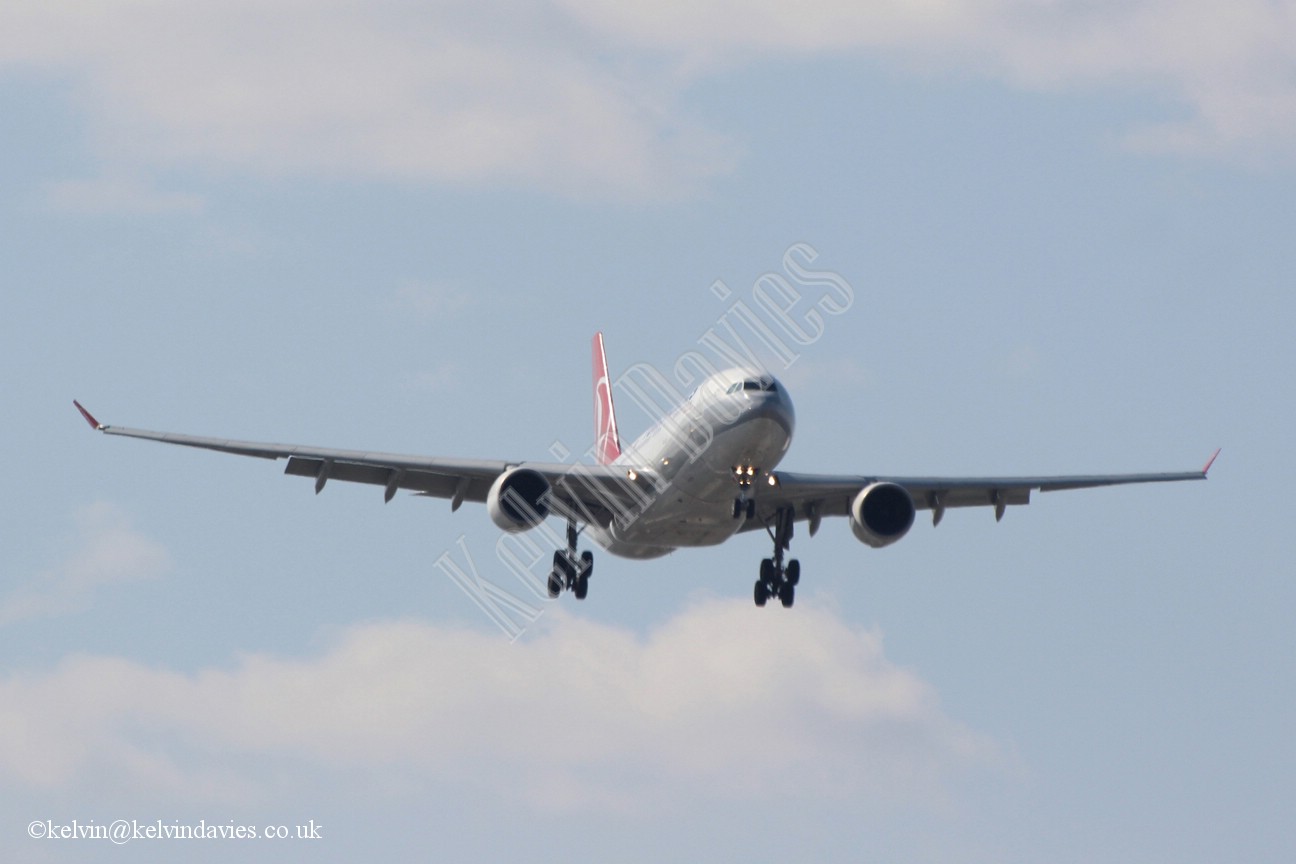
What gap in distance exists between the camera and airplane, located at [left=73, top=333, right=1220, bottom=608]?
4362 centimetres

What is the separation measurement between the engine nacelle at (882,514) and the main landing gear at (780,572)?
281 cm

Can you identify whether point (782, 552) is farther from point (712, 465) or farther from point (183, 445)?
point (183, 445)

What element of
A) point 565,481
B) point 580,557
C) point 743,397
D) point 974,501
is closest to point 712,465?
point 743,397

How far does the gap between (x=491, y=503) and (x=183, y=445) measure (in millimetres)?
7447

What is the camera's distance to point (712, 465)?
44.0 meters

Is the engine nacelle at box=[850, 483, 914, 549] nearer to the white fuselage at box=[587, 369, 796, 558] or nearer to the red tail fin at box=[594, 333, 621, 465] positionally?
the white fuselage at box=[587, 369, 796, 558]

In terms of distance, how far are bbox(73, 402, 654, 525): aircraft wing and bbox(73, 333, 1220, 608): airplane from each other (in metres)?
0.03

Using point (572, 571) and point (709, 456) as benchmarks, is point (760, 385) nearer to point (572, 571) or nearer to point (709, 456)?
point (709, 456)

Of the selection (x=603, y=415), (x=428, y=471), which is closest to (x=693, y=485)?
(x=428, y=471)

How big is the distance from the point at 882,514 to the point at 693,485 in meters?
5.48

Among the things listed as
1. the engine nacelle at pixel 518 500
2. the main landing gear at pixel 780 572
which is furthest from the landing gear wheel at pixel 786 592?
the engine nacelle at pixel 518 500

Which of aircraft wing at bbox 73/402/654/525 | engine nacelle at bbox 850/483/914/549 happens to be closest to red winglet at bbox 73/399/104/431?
aircraft wing at bbox 73/402/654/525

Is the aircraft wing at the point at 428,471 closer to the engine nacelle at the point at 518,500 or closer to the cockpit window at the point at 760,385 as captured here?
the engine nacelle at the point at 518,500

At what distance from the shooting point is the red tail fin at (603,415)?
58.5 metres
